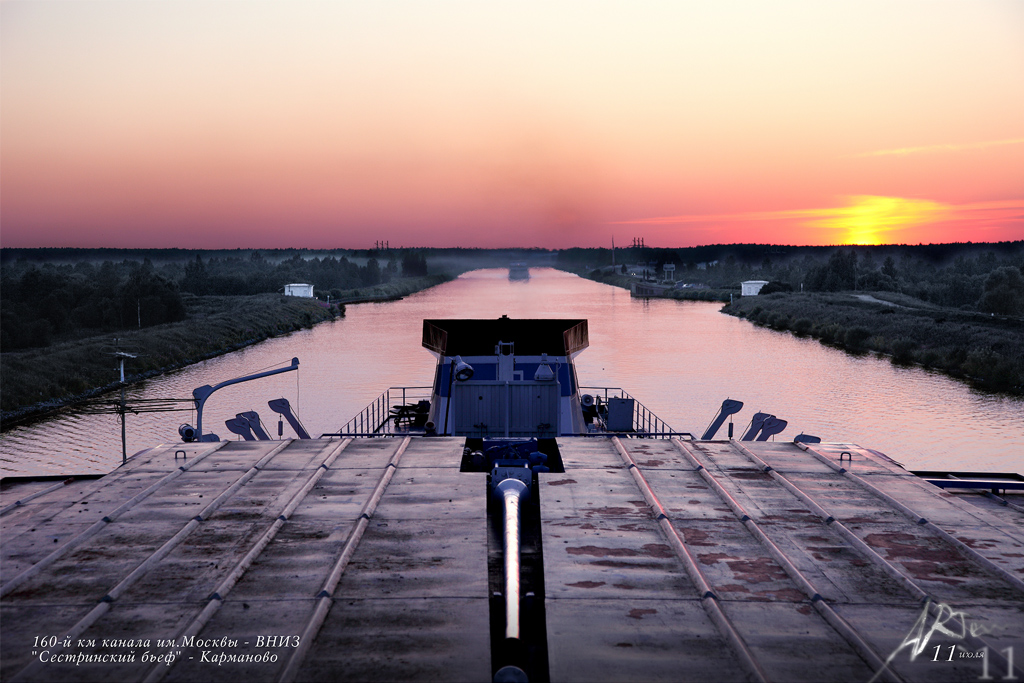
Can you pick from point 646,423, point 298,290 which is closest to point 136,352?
point 646,423

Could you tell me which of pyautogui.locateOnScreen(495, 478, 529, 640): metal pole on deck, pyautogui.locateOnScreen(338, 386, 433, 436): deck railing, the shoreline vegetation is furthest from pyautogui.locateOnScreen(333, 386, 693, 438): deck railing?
the shoreline vegetation

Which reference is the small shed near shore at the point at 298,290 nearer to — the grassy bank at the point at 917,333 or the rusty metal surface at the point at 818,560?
the grassy bank at the point at 917,333

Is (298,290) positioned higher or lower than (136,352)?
higher

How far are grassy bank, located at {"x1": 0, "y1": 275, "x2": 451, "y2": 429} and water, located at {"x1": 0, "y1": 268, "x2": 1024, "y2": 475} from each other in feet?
7.77

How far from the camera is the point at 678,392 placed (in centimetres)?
5088

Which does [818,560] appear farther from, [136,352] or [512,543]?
[136,352]

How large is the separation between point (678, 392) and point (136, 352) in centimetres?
4520

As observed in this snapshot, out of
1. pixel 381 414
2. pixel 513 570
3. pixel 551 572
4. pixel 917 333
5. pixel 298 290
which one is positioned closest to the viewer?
pixel 513 570

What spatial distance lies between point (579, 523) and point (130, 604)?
669cm

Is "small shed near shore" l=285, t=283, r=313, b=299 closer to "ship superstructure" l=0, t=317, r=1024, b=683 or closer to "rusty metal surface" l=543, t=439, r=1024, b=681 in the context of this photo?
"ship superstructure" l=0, t=317, r=1024, b=683

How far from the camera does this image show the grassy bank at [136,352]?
4453 cm

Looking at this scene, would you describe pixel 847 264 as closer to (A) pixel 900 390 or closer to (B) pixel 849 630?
(A) pixel 900 390

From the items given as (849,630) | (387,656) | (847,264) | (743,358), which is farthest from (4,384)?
(847,264)

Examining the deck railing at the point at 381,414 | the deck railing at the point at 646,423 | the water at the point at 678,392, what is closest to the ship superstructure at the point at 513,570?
the deck railing at the point at 646,423
